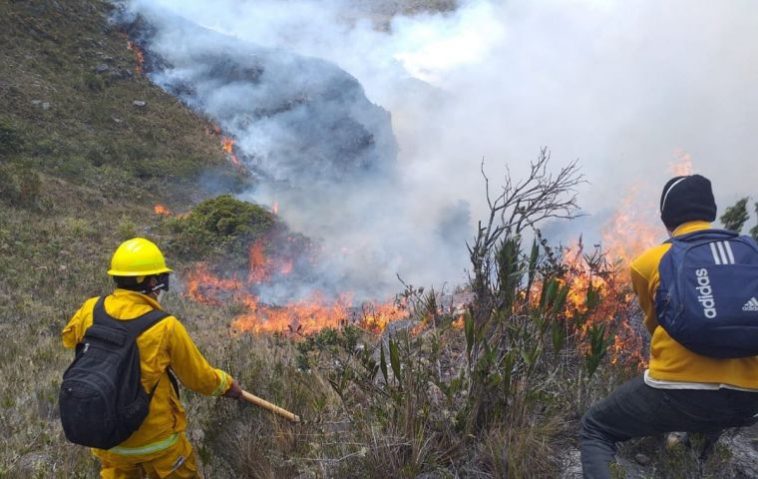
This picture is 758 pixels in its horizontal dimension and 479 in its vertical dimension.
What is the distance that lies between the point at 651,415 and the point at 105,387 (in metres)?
2.32

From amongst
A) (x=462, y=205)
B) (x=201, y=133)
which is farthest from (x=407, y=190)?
(x=201, y=133)

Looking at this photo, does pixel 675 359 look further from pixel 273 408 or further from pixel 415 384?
pixel 273 408

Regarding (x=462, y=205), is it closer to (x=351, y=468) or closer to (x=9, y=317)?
(x=9, y=317)

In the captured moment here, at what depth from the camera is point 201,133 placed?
24859mm

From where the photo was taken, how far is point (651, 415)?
220 cm

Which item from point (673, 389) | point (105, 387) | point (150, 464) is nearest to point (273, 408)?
point (150, 464)

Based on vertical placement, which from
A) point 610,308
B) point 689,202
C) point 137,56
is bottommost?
point 610,308

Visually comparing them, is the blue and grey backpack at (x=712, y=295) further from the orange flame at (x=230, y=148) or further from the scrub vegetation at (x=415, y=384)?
the orange flame at (x=230, y=148)

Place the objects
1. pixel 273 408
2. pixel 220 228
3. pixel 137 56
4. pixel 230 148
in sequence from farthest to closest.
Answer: pixel 137 56 < pixel 230 148 < pixel 220 228 < pixel 273 408

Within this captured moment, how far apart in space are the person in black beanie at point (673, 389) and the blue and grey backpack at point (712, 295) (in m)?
0.10

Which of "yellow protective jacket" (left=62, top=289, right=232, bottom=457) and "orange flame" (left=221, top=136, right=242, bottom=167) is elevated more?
"orange flame" (left=221, top=136, right=242, bottom=167)

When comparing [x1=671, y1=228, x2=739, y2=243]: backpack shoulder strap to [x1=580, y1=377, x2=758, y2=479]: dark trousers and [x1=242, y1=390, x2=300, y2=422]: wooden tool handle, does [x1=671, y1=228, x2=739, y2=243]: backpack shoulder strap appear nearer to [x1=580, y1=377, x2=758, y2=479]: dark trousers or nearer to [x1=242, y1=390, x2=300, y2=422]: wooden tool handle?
[x1=580, y1=377, x2=758, y2=479]: dark trousers

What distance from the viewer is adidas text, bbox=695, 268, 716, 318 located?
6.27 ft

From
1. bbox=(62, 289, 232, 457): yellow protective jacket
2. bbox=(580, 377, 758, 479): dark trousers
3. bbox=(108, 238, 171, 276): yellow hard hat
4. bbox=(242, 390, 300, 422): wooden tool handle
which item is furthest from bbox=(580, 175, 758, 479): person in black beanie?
bbox=(108, 238, 171, 276): yellow hard hat
